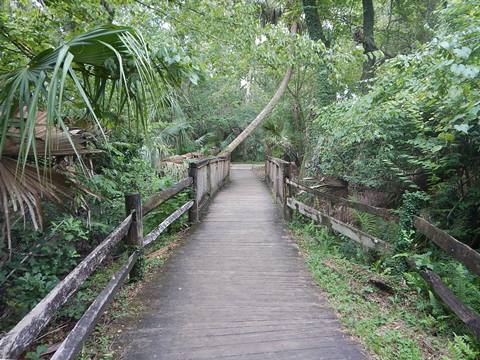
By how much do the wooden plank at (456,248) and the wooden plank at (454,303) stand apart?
29 centimetres

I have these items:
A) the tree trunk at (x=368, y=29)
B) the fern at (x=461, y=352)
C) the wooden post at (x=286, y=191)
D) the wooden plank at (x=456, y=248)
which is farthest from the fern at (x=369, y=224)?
the tree trunk at (x=368, y=29)

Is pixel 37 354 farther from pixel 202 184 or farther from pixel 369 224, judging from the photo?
pixel 202 184

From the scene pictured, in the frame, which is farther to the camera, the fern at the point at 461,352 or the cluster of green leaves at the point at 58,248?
the cluster of green leaves at the point at 58,248

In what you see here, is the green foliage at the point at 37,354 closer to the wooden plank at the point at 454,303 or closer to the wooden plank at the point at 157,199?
the wooden plank at the point at 157,199

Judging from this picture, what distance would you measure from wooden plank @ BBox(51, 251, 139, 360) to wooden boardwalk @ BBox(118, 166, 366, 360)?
1.14ft

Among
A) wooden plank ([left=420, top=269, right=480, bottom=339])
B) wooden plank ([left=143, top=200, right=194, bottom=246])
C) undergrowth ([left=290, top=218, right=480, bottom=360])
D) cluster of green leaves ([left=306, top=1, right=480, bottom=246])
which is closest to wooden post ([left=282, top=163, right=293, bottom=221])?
cluster of green leaves ([left=306, top=1, right=480, bottom=246])

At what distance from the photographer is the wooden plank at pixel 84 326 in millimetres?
1962

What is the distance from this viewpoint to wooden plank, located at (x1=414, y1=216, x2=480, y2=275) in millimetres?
2432

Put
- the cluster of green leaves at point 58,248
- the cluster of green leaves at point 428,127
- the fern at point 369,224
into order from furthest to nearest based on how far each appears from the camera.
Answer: the fern at point 369,224 < the cluster of green leaves at point 428,127 < the cluster of green leaves at point 58,248

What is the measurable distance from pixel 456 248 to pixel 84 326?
2808mm

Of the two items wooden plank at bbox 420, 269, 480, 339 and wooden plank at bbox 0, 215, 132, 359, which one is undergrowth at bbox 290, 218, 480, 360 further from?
wooden plank at bbox 0, 215, 132, 359

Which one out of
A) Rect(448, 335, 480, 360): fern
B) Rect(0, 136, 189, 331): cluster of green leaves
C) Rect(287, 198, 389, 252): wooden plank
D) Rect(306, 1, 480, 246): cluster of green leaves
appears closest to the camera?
Rect(448, 335, 480, 360): fern

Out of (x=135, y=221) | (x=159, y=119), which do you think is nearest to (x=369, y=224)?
(x=135, y=221)

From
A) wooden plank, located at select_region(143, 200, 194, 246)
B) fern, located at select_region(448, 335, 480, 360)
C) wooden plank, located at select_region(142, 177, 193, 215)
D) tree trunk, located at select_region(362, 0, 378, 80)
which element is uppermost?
tree trunk, located at select_region(362, 0, 378, 80)
